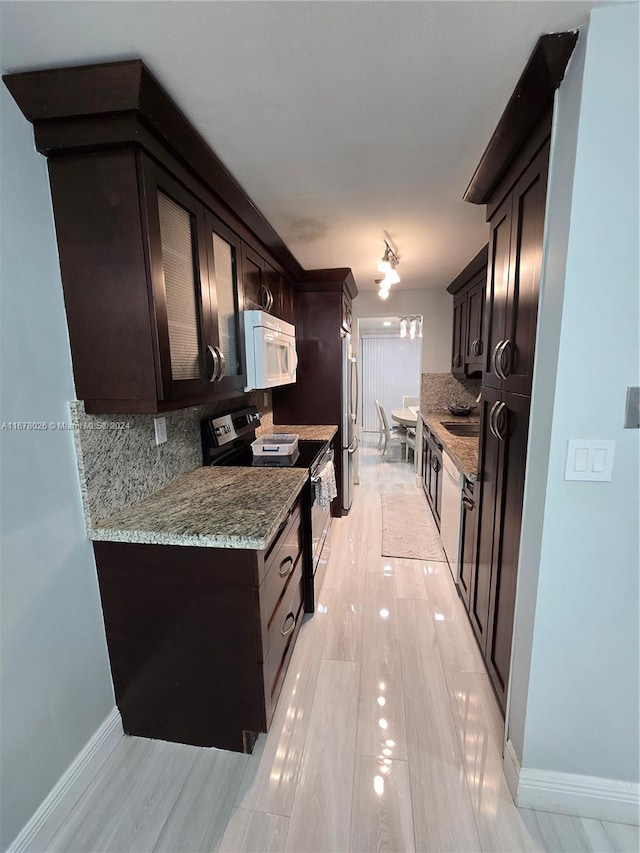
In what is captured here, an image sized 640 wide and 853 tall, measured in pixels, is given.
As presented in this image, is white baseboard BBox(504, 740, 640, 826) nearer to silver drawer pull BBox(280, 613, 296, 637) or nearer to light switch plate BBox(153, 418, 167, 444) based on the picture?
silver drawer pull BBox(280, 613, 296, 637)

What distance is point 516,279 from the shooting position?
1.37 m

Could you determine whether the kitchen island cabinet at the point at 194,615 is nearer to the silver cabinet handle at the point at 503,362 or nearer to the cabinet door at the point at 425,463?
the silver cabinet handle at the point at 503,362

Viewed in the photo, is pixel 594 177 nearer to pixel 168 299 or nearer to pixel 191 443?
pixel 168 299

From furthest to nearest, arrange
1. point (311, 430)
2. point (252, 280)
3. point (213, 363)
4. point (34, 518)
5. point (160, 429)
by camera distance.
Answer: point (311, 430) < point (252, 280) < point (160, 429) < point (213, 363) < point (34, 518)

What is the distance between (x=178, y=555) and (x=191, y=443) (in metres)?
0.85

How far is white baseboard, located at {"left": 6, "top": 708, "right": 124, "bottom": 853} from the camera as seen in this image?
111 cm

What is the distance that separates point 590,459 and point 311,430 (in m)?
2.33

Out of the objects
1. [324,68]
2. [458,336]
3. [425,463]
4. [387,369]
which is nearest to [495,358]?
[324,68]

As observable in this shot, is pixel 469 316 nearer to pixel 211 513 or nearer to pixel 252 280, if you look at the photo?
pixel 252 280

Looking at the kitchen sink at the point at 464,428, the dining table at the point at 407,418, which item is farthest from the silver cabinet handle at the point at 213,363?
the dining table at the point at 407,418

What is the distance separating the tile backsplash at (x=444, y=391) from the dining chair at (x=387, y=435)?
1.50 m

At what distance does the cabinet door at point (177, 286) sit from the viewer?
120cm

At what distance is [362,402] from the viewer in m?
7.83

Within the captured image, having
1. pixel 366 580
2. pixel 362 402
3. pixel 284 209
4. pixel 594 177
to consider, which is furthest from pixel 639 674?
pixel 362 402
